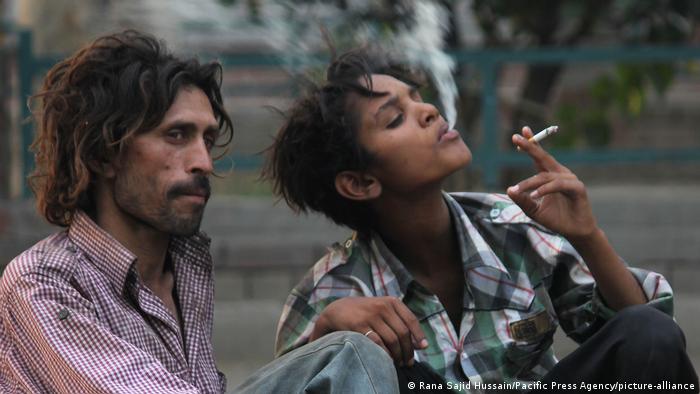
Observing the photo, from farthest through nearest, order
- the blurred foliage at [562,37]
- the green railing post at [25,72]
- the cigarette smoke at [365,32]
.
A: 1. the green railing post at [25,72]
2. the blurred foliage at [562,37]
3. the cigarette smoke at [365,32]

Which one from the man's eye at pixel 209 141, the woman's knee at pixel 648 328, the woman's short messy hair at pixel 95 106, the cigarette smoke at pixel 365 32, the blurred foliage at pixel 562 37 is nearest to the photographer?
the woman's knee at pixel 648 328

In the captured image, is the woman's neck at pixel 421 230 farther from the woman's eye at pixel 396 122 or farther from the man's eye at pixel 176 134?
the man's eye at pixel 176 134

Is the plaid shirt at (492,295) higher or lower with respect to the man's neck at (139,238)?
lower

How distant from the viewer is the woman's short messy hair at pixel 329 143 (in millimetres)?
3102

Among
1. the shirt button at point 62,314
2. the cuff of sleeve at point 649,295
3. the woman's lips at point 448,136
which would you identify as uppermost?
the woman's lips at point 448,136

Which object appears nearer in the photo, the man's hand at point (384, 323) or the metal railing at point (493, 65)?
the man's hand at point (384, 323)

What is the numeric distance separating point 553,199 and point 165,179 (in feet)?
2.58

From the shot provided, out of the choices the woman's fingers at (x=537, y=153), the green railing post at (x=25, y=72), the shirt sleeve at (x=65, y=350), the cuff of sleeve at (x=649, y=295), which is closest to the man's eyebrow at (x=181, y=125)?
the shirt sleeve at (x=65, y=350)

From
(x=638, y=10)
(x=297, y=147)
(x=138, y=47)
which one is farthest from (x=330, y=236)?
(x=138, y=47)

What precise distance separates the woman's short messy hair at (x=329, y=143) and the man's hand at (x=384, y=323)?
37 centimetres

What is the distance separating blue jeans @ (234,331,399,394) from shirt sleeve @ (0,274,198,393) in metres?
0.16

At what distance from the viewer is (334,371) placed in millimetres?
2414

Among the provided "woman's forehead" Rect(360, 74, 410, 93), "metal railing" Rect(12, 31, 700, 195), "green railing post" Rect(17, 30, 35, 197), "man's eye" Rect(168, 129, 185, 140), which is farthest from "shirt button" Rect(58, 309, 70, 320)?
"green railing post" Rect(17, 30, 35, 197)

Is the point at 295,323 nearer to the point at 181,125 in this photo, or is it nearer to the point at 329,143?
the point at 329,143
